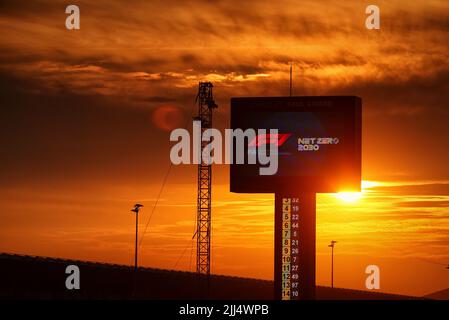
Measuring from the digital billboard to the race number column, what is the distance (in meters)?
1.66

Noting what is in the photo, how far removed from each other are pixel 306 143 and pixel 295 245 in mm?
10000

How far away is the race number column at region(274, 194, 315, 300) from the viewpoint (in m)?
99.9

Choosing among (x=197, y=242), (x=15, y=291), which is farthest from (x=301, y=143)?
(x=15, y=291)

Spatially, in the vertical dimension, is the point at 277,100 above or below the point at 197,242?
above

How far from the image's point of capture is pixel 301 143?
99.5 metres

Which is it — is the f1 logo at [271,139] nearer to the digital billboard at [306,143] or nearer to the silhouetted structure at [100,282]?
the digital billboard at [306,143]

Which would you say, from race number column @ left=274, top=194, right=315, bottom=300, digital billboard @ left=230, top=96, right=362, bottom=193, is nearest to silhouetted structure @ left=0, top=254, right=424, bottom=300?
race number column @ left=274, top=194, right=315, bottom=300

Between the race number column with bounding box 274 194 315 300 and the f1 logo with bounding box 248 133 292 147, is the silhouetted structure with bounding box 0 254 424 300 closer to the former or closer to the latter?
the race number column with bounding box 274 194 315 300

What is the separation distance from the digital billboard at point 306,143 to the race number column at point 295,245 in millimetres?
1662

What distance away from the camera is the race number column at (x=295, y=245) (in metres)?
99.9

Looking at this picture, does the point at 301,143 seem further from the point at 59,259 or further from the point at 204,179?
the point at 59,259

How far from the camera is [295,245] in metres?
100
